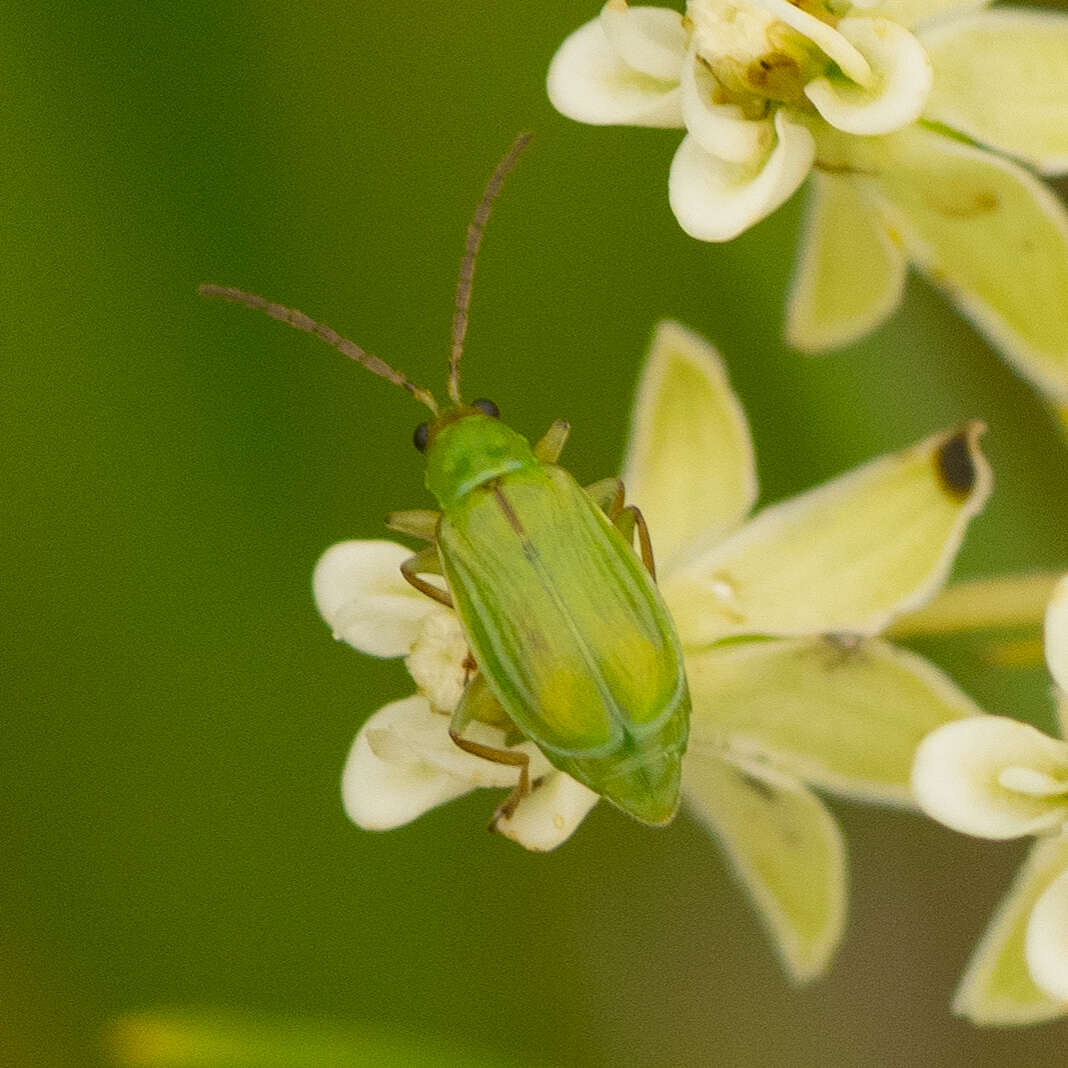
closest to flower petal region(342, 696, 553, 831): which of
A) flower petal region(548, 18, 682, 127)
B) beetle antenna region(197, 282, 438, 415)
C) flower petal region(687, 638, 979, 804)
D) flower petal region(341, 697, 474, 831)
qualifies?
flower petal region(341, 697, 474, 831)

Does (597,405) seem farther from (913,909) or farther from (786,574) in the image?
(913,909)

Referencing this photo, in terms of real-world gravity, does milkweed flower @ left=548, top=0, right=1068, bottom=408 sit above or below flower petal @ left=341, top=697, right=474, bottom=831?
above

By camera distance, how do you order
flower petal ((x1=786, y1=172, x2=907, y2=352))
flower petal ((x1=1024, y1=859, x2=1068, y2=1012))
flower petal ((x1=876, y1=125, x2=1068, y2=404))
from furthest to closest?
flower petal ((x1=786, y1=172, x2=907, y2=352)) < flower petal ((x1=876, y1=125, x2=1068, y2=404)) < flower petal ((x1=1024, y1=859, x2=1068, y2=1012))

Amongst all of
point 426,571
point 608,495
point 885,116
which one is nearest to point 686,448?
point 608,495

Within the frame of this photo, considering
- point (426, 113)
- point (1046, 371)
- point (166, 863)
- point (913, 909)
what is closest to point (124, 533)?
point (166, 863)

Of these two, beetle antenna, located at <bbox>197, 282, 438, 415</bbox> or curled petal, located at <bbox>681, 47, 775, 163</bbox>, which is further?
beetle antenna, located at <bbox>197, 282, 438, 415</bbox>

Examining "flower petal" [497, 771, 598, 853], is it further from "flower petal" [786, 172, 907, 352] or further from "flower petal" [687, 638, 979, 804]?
"flower petal" [786, 172, 907, 352]

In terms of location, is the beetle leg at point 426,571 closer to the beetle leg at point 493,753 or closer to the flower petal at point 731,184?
the beetle leg at point 493,753
